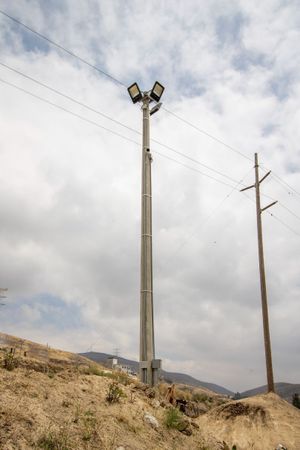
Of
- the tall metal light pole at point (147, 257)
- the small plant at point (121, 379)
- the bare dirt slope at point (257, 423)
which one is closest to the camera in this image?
A: the small plant at point (121, 379)

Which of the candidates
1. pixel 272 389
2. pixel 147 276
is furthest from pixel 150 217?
pixel 272 389

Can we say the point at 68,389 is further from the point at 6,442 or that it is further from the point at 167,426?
the point at 6,442

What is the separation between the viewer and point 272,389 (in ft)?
76.7

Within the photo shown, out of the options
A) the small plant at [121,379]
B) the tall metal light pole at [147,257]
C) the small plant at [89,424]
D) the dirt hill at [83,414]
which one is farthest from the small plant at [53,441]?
the tall metal light pole at [147,257]

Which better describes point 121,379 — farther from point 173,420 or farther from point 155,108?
point 155,108

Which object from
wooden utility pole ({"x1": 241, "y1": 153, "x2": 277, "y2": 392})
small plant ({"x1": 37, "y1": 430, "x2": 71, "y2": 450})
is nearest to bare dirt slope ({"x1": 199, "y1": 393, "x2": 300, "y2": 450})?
wooden utility pole ({"x1": 241, "y1": 153, "x2": 277, "y2": 392})

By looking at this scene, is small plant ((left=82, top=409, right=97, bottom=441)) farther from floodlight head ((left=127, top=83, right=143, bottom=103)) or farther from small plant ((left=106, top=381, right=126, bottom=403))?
floodlight head ((left=127, top=83, right=143, bottom=103))

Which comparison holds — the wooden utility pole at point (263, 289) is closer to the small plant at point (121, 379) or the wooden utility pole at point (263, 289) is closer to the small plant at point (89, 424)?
the small plant at point (121, 379)

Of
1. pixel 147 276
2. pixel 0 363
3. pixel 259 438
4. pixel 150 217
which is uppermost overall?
pixel 150 217

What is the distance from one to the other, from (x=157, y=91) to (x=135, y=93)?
92 centimetres

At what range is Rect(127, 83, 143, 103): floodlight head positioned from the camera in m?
16.8

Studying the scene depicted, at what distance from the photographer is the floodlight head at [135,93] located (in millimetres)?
16822

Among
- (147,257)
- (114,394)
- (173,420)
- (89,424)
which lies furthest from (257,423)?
(89,424)

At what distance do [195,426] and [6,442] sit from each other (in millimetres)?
5899
